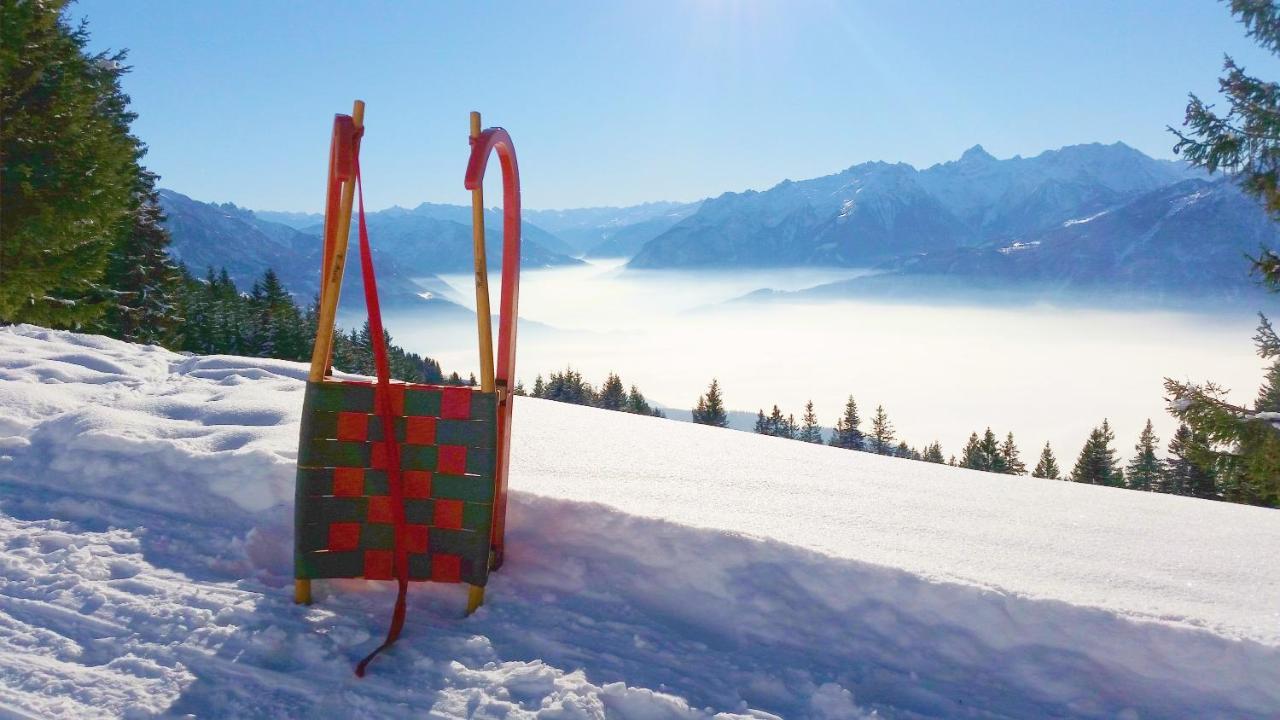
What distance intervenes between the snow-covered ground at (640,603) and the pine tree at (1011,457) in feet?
232

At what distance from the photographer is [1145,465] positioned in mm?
61188

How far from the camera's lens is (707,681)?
316 centimetres

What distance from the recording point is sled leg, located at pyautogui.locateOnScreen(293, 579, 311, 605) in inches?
139

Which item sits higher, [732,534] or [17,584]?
[732,534]

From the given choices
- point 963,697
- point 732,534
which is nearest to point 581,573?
point 732,534

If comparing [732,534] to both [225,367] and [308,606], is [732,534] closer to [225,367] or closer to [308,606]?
[308,606]

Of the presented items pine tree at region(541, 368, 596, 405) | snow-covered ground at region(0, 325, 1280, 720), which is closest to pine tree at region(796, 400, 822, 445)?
pine tree at region(541, 368, 596, 405)

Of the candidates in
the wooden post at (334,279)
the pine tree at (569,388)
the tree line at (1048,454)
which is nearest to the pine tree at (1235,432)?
the wooden post at (334,279)

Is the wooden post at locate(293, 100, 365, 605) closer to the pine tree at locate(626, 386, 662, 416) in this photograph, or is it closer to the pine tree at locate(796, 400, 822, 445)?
the pine tree at locate(626, 386, 662, 416)

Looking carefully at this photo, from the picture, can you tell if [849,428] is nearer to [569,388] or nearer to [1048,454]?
[1048,454]

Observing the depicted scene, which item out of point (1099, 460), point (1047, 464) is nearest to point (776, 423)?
point (1047, 464)

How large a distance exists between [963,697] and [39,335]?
40.9ft

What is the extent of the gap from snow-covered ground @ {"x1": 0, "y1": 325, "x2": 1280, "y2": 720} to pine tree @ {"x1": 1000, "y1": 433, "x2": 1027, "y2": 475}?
7075 centimetres

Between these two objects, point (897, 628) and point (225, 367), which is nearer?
point (897, 628)
